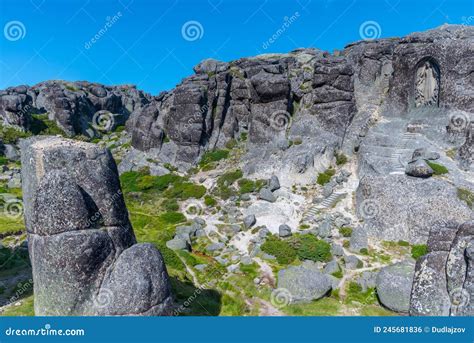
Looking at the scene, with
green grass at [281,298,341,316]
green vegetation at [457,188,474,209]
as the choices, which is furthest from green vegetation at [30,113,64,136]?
green vegetation at [457,188,474,209]

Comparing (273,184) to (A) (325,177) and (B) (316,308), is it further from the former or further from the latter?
(B) (316,308)

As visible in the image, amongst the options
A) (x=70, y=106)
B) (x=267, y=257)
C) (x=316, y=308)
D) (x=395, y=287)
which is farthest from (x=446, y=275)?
(x=70, y=106)

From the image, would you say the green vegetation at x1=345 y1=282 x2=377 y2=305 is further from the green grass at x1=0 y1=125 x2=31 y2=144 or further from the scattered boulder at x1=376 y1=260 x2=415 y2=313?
the green grass at x1=0 y1=125 x2=31 y2=144

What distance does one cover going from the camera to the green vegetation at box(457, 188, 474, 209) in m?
27.1

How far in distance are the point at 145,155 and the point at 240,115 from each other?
14.5m

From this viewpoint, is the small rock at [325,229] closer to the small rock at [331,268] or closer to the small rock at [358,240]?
the small rock at [358,240]

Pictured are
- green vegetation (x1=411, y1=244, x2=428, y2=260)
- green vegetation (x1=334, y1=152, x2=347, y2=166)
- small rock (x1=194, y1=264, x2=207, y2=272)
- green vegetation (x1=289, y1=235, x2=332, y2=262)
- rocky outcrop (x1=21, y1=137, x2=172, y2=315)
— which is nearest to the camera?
rocky outcrop (x1=21, y1=137, x2=172, y2=315)

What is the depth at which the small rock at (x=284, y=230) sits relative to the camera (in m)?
28.8

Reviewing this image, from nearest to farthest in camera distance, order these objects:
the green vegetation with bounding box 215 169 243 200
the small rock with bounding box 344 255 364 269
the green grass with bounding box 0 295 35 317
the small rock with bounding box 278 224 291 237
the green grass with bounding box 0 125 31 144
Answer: the green grass with bounding box 0 295 35 317, the small rock with bounding box 344 255 364 269, the small rock with bounding box 278 224 291 237, the green vegetation with bounding box 215 169 243 200, the green grass with bounding box 0 125 31 144

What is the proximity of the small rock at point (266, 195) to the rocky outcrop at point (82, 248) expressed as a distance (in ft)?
73.9

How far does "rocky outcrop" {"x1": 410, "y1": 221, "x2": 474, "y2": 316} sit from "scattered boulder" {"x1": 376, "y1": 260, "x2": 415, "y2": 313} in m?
5.77

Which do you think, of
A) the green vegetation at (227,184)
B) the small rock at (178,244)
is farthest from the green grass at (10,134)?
the small rock at (178,244)

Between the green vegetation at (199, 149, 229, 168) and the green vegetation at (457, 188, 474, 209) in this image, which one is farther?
the green vegetation at (199, 149, 229, 168)

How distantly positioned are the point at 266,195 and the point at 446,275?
21714mm
